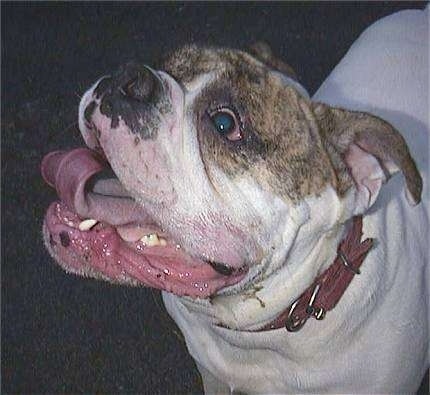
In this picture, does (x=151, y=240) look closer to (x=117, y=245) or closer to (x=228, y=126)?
(x=117, y=245)

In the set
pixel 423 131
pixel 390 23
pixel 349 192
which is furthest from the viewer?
pixel 390 23

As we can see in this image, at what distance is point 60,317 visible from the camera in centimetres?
378

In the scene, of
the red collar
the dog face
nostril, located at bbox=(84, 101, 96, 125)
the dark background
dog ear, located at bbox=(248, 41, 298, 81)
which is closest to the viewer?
the dog face

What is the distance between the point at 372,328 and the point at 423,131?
74 cm

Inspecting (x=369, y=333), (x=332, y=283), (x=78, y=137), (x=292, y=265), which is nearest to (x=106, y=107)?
(x=292, y=265)

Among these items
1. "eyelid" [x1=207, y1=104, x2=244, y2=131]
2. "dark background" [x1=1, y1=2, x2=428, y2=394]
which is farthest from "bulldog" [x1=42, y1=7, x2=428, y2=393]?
→ "dark background" [x1=1, y1=2, x2=428, y2=394]

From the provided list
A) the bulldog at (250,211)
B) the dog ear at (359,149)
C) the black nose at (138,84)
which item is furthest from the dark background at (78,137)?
the black nose at (138,84)

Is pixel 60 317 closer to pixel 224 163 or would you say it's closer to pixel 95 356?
pixel 95 356

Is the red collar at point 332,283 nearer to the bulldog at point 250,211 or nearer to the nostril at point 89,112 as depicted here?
the bulldog at point 250,211

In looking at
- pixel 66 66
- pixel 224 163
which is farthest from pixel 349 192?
pixel 66 66

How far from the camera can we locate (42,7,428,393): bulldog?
228 cm

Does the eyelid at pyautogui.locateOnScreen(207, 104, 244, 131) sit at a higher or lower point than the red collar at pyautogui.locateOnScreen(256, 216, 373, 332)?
higher

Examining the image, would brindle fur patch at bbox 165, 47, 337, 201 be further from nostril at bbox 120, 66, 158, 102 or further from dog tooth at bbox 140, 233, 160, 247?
dog tooth at bbox 140, 233, 160, 247

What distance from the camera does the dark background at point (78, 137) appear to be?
143 inches
